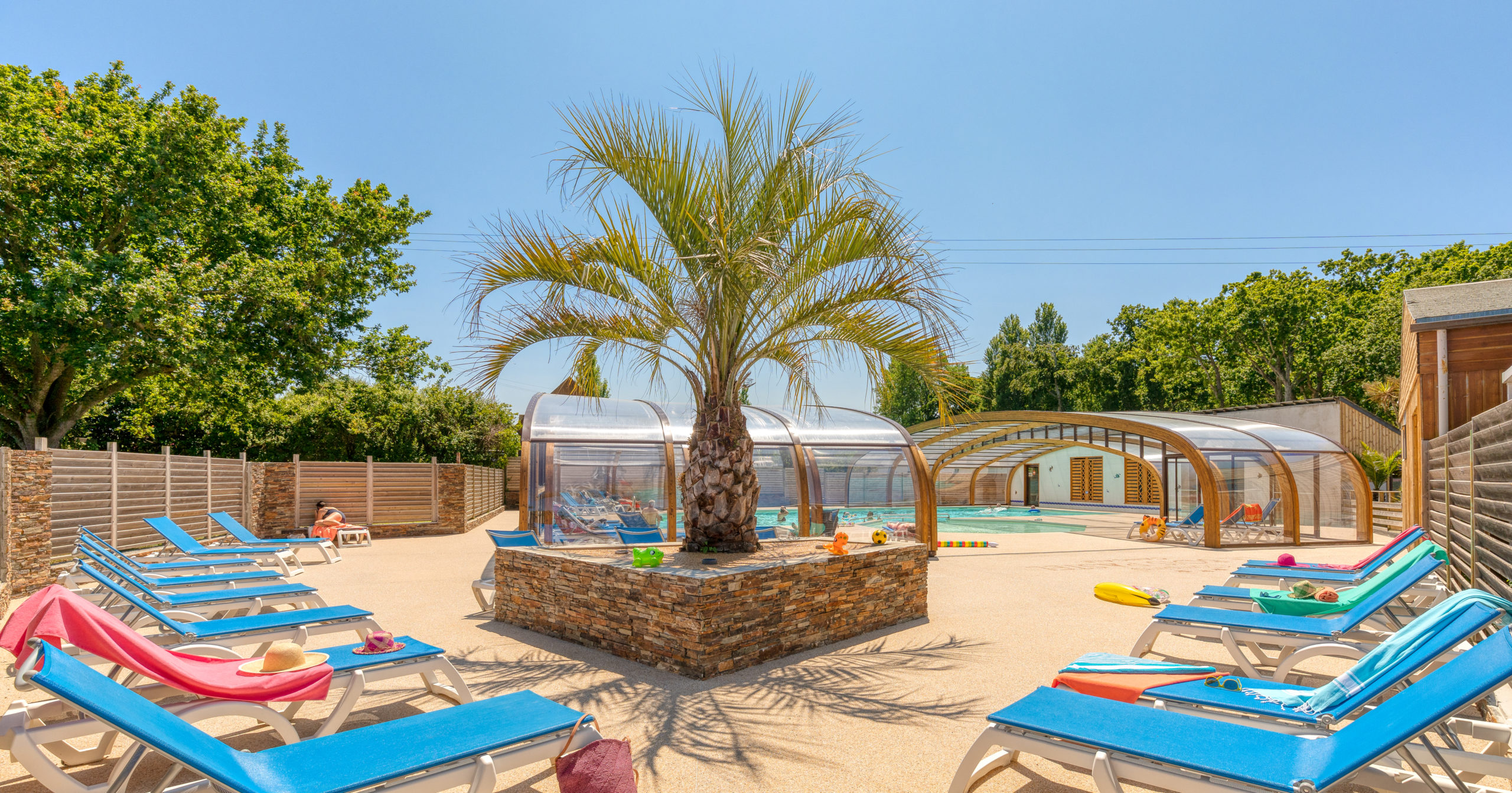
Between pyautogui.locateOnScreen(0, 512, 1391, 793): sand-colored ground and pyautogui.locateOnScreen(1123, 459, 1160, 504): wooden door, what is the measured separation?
22488mm

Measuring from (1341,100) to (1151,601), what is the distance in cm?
2334

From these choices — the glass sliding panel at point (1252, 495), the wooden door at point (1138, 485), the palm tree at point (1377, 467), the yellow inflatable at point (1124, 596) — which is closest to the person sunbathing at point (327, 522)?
the yellow inflatable at point (1124, 596)

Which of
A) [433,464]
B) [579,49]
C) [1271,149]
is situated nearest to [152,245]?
[433,464]

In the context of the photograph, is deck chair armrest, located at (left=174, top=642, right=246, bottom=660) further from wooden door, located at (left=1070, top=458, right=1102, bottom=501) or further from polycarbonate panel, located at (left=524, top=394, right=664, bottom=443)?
wooden door, located at (left=1070, top=458, right=1102, bottom=501)

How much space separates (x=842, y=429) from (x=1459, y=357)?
28.9ft

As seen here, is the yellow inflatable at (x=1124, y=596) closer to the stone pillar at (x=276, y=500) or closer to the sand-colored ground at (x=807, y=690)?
the sand-colored ground at (x=807, y=690)

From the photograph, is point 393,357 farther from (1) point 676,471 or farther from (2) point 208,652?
(2) point 208,652

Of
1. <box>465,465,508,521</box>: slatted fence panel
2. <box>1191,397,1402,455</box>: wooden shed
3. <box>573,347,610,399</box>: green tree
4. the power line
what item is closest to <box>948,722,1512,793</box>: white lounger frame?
<box>573,347,610,399</box>: green tree

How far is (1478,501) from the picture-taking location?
20.0 ft

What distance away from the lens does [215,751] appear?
9.00 feet

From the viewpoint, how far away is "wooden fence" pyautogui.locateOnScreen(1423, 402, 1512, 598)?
5.18m

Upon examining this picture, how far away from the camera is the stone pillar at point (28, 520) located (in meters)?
8.86

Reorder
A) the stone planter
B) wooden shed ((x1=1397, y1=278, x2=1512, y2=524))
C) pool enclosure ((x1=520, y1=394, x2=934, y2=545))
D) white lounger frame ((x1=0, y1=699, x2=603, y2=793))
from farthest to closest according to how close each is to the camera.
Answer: pool enclosure ((x1=520, y1=394, x2=934, y2=545)) → wooden shed ((x1=1397, y1=278, x2=1512, y2=524)) → the stone planter → white lounger frame ((x1=0, y1=699, x2=603, y2=793))

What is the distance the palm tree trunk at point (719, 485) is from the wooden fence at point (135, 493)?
8.58 m
